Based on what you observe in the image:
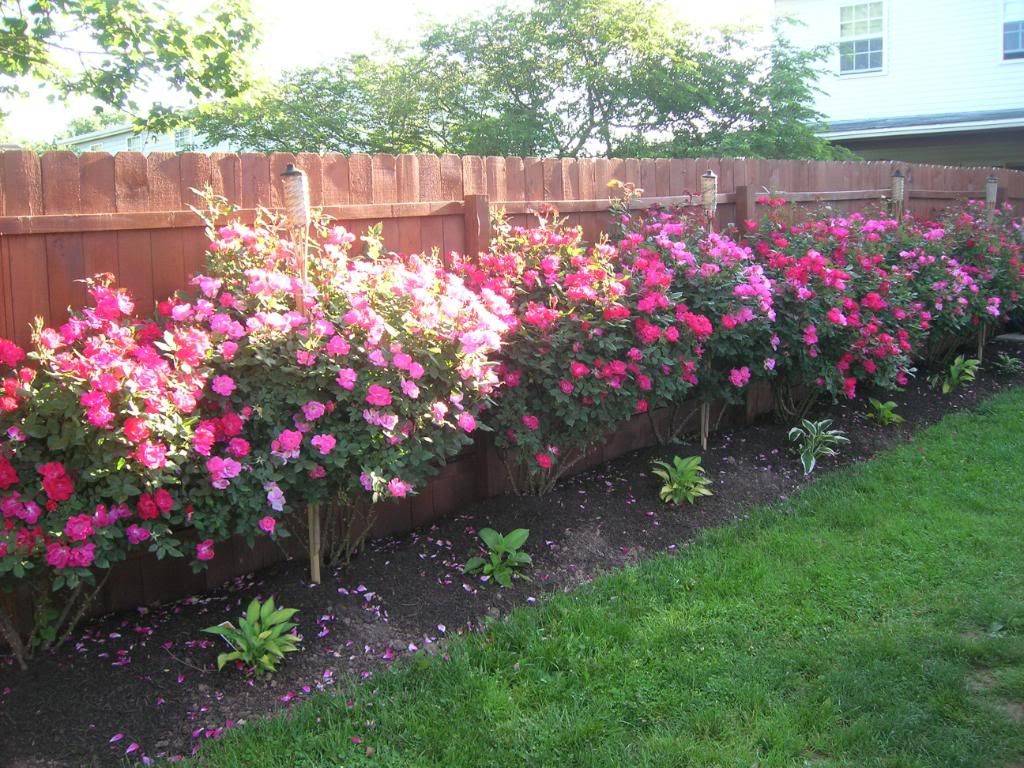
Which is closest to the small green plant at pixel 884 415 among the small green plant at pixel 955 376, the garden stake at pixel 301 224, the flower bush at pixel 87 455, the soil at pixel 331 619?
the small green plant at pixel 955 376

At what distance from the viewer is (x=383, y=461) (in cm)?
329

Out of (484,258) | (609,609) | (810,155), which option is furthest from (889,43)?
(609,609)

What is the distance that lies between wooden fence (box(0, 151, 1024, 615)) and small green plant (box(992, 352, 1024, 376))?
12.8ft

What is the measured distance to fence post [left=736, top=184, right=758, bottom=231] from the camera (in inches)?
256

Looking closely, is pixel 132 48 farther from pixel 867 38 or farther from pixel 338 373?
pixel 867 38

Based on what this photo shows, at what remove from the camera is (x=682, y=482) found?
15.6 feet

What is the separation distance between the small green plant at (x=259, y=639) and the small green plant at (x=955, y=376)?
5.87 metres

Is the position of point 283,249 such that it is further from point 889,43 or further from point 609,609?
point 889,43

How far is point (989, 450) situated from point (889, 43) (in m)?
13.1

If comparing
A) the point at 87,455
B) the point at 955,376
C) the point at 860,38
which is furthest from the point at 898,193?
the point at 860,38

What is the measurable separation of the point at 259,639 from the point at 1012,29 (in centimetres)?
1716

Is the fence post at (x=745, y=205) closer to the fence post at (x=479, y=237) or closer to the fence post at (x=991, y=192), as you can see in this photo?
the fence post at (x=479, y=237)

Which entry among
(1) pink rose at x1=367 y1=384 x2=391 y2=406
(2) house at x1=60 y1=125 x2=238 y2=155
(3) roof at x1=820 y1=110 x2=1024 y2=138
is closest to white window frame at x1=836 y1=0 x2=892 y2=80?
(3) roof at x1=820 y1=110 x2=1024 y2=138

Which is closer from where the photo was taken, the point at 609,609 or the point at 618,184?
the point at 609,609
